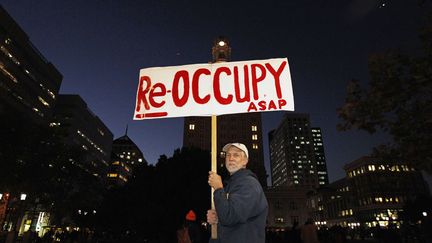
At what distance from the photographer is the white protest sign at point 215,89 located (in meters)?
4.19

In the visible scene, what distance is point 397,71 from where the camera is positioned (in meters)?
6.07

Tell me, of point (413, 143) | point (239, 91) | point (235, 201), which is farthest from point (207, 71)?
point (413, 143)

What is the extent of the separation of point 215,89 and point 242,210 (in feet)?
7.16

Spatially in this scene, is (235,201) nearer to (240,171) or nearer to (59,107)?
(240,171)

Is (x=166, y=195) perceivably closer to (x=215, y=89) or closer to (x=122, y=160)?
(x=215, y=89)

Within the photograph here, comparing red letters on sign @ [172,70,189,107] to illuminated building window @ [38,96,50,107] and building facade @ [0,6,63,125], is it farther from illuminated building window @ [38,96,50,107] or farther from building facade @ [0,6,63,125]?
illuminated building window @ [38,96,50,107]

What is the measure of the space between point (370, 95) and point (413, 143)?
137 centimetres

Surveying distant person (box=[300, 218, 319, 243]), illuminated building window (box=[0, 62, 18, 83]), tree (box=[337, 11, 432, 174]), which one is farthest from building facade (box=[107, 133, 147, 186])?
tree (box=[337, 11, 432, 174])

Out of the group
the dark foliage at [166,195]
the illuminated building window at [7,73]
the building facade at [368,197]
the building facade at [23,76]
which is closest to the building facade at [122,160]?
the building facade at [23,76]

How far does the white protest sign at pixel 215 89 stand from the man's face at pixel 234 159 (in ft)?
3.09

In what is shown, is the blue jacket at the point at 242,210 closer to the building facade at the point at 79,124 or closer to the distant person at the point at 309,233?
the distant person at the point at 309,233

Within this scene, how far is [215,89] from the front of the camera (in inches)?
169

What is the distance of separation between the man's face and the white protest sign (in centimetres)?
94

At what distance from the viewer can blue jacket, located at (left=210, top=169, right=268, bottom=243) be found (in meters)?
2.64
